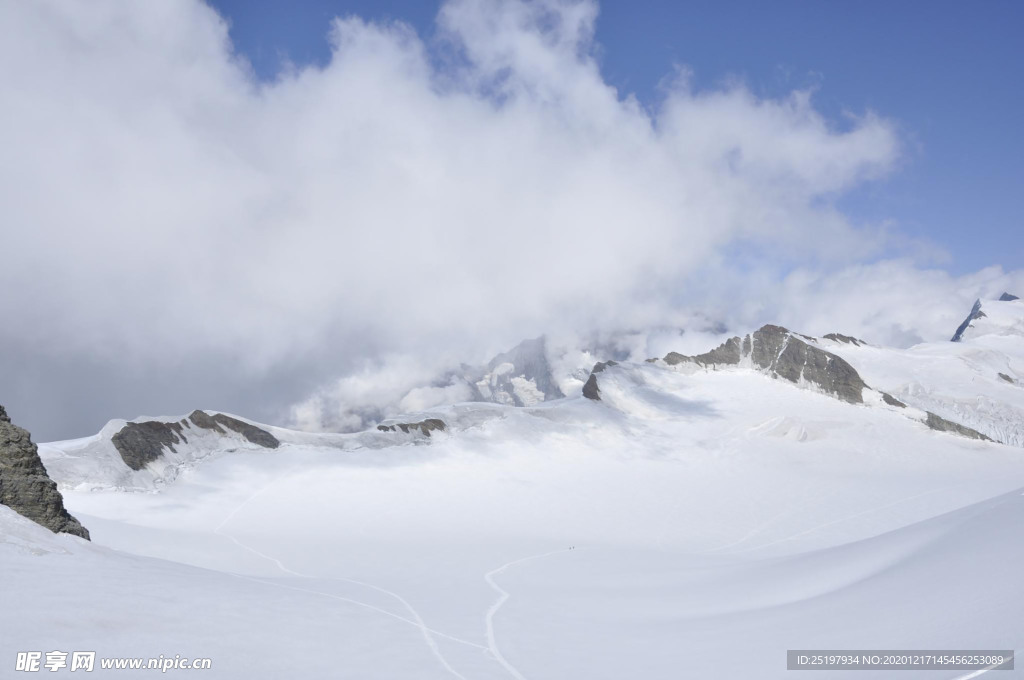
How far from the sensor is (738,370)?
74.6 metres

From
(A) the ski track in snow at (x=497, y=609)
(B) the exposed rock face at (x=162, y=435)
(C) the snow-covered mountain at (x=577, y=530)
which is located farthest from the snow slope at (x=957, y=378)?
(B) the exposed rock face at (x=162, y=435)

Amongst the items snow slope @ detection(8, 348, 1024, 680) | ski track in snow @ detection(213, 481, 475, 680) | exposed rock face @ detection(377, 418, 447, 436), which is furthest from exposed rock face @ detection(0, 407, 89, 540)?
exposed rock face @ detection(377, 418, 447, 436)

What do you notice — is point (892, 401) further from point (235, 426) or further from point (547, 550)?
point (235, 426)

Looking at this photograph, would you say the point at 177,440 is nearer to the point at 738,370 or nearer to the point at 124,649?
the point at 124,649

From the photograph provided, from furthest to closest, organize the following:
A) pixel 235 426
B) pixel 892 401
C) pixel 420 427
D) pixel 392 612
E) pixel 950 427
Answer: pixel 892 401, pixel 950 427, pixel 420 427, pixel 235 426, pixel 392 612

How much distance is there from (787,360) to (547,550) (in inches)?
2302

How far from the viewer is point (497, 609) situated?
15.3 m

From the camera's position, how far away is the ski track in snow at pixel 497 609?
10.6 metres

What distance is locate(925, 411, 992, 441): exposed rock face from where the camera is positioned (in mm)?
60000

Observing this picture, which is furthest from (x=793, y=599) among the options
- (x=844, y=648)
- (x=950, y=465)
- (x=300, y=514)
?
(x=950, y=465)

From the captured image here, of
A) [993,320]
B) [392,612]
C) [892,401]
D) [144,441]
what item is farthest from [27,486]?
[993,320]

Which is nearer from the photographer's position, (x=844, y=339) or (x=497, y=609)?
(x=497, y=609)

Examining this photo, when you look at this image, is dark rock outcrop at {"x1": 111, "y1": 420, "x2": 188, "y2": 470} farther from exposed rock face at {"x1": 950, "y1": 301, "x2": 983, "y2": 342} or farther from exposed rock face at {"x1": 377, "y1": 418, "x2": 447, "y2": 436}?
exposed rock face at {"x1": 950, "y1": 301, "x2": 983, "y2": 342}

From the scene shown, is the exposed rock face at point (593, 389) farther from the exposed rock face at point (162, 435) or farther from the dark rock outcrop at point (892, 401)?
the dark rock outcrop at point (892, 401)
